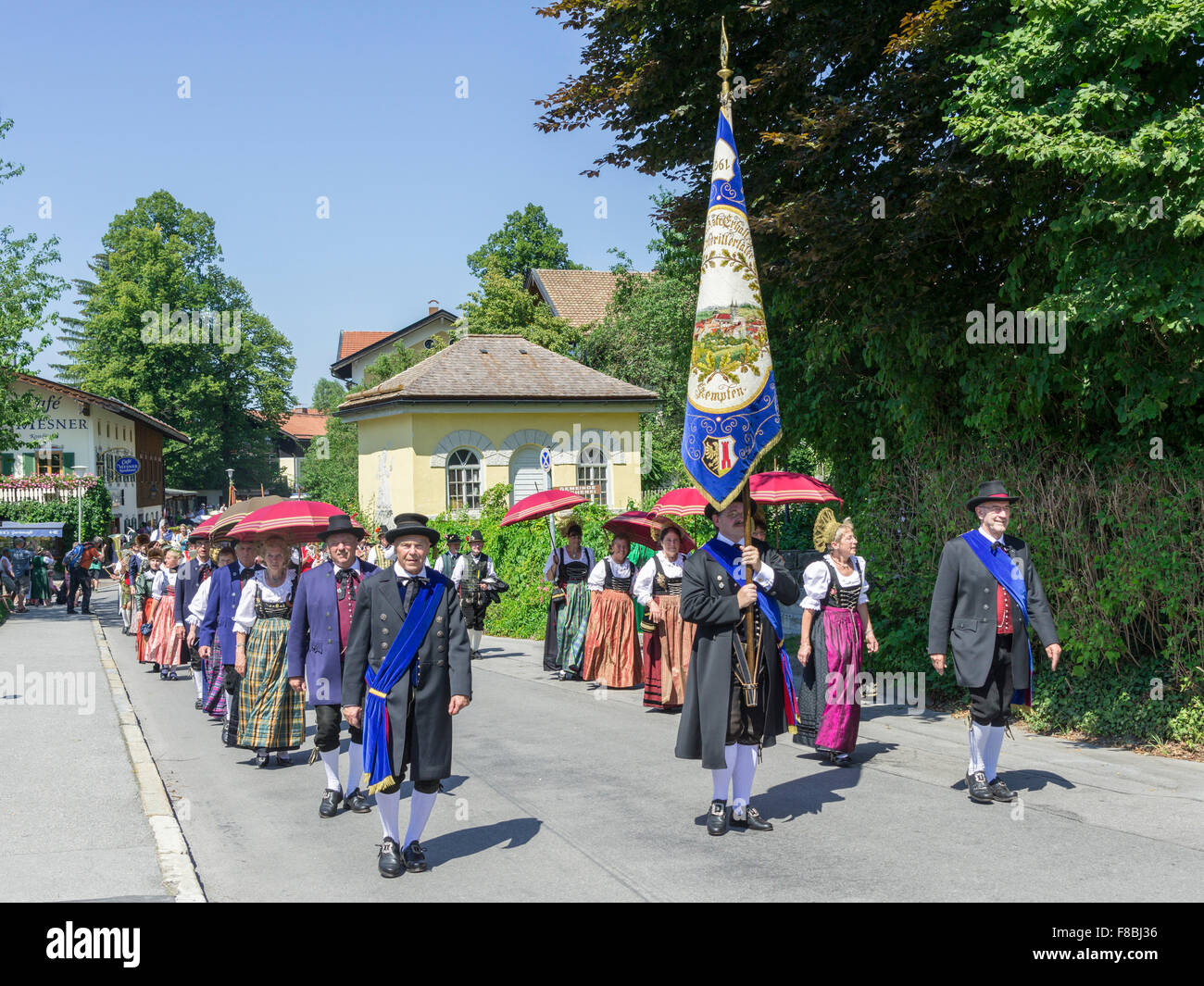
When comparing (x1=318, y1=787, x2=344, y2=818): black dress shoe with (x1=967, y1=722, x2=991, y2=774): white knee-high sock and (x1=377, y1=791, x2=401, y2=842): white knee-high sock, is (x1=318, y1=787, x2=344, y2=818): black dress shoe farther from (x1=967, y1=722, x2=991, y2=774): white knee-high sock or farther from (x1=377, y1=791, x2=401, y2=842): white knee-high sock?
(x1=967, y1=722, x2=991, y2=774): white knee-high sock

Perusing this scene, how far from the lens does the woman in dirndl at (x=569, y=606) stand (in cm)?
1504

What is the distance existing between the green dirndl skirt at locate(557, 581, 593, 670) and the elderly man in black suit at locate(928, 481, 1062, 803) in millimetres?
7569

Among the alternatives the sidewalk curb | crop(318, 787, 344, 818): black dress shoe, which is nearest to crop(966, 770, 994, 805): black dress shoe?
crop(318, 787, 344, 818): black dress shoe

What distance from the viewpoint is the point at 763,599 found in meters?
A: 7.16

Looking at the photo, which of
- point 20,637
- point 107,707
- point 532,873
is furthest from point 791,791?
point 20,637

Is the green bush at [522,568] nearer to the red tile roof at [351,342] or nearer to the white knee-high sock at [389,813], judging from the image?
the white knee-high sock at [389,813]

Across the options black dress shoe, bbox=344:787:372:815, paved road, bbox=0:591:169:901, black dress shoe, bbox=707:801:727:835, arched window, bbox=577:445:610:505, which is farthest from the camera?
arched window, bbox=577:445:610:505

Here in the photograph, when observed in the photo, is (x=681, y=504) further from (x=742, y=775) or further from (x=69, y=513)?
(x=69, y=513)

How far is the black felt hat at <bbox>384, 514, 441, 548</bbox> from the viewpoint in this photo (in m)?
6.21

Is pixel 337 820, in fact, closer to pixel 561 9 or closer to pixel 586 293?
pixel 561 9

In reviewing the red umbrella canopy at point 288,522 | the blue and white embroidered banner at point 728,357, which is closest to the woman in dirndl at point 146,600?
the red umbrella canopy at point 288,522

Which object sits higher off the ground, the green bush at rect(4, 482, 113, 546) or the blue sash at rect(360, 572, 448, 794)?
the green bush at rect(4, 482, 113, 546)

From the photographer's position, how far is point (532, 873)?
6.13 m

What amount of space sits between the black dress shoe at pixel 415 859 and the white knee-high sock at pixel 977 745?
3.82 meters
